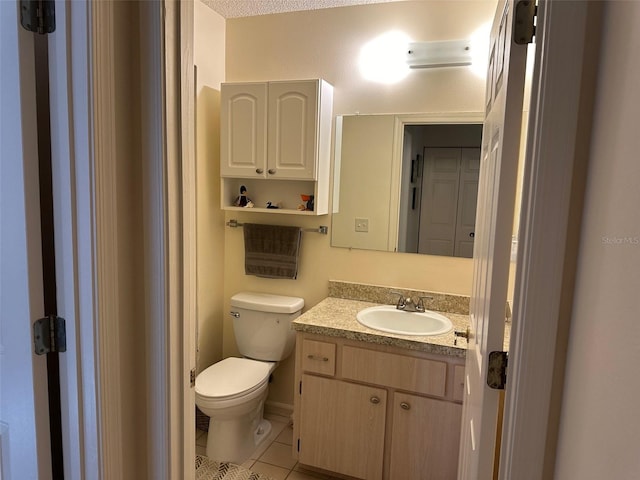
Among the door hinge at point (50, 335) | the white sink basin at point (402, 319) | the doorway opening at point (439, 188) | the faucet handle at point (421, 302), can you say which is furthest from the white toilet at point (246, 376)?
the door hinge at point (50, 335)

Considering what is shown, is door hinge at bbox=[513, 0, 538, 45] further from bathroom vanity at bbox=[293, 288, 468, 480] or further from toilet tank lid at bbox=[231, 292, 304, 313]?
toilet tank lid at bbox=[231, 292, 304, 313]

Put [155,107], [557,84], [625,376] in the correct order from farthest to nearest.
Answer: [155,107]
[557,84]
[625,376]

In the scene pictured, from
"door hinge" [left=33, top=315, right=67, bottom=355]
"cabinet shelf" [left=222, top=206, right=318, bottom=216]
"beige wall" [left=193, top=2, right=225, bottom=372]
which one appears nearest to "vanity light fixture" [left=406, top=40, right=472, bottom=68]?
"cabinet shelf" [left=222, top=206, right=318, bottom=216]

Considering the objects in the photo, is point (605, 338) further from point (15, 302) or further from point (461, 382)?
point (461, 382)

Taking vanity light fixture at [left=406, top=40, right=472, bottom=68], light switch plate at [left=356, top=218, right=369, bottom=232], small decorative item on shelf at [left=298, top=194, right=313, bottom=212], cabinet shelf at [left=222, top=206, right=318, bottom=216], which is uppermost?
vanity light fixture at [left=406, top=40, right=472, bottom=68]

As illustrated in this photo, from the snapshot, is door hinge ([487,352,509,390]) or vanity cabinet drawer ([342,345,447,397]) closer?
door hinge ([487,352,509,390])

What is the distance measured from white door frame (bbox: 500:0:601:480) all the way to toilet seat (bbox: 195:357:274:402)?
1666 mm

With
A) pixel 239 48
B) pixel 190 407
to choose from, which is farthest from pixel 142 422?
pixel 239 48

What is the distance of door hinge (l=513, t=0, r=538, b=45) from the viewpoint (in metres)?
0.86

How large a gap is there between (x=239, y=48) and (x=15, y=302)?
212 centimetres

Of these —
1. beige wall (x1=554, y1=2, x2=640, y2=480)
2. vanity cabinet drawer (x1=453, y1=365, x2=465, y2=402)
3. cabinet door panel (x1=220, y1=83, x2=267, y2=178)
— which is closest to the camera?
beige wall (x1=554, y1=2, x2=640, y2=480)

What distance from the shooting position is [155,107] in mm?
1057

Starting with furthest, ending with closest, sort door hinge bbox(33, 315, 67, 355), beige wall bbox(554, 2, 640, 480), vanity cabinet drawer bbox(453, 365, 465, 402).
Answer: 1. vanity cabinet drawer bbox(453, 365, 465, 402)
2. door hinge bbox(33, 315, 67, 355)
3. beige wall bbox(554, 2, 640, 480)

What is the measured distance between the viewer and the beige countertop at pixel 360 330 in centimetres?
195
